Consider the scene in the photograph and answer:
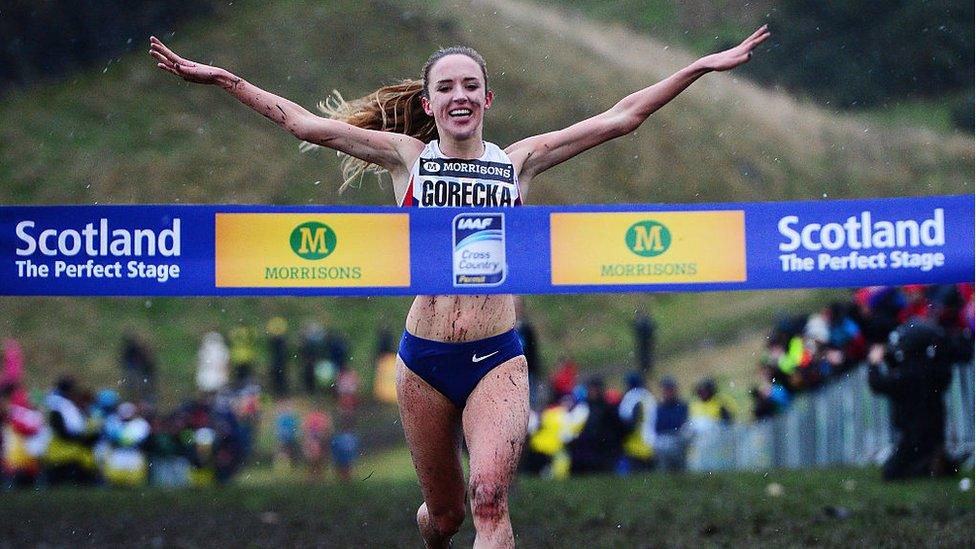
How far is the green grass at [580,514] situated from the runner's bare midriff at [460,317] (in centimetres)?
295

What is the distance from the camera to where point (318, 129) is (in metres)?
5.46

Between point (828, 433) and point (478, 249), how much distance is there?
333 inches

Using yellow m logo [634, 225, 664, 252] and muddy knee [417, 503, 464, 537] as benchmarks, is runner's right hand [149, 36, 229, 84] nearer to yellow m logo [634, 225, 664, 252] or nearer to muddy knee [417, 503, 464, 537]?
yellow m logo [634, 225, 664, 252]

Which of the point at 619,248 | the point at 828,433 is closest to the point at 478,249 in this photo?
the point at 619,248

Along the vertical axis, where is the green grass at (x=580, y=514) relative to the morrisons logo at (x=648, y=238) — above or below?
below

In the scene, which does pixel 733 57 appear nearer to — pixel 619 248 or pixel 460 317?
pixel 619 248

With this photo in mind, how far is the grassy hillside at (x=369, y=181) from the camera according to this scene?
3184cm

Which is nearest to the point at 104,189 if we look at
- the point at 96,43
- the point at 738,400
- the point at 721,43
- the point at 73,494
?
the point at 96,43

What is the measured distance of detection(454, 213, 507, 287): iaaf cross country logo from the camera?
5.49m

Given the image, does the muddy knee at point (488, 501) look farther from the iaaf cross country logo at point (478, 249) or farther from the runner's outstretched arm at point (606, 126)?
the runner's outstretched arm at point (606, 126)

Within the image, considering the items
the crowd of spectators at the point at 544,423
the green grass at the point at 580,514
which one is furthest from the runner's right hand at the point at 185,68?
the crowd of spectators at the point at 544,423

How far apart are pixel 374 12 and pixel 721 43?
34.1ft

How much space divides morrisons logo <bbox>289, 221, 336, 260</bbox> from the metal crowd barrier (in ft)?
21.0

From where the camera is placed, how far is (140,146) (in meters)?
36.0
